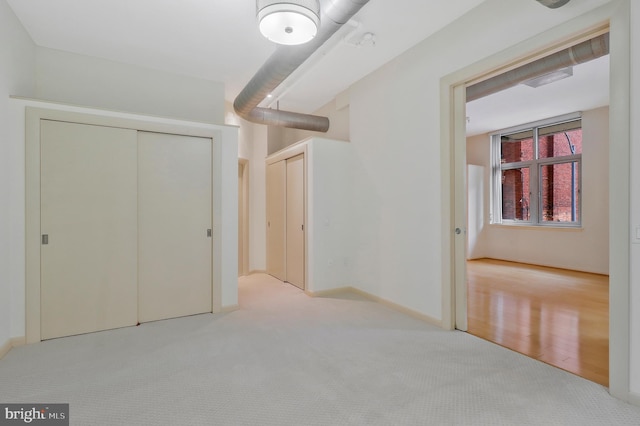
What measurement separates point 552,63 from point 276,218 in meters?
4.19

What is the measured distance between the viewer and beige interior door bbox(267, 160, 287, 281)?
5.33 metres

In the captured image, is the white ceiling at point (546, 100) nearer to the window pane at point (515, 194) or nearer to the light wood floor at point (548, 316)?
the window pane at point (515, 194)

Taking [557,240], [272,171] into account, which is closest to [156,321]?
[272,171]

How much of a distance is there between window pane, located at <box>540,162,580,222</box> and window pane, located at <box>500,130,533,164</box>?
0.53m

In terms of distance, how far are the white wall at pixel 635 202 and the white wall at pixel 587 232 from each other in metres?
4.81

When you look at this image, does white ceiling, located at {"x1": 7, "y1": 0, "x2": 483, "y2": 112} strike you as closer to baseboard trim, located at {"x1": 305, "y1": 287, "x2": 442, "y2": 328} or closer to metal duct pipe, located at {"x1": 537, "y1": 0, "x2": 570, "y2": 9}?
metal duct pipe, located at {"x1": 537, "y1": 0, "x2": 570, "y2": 9}

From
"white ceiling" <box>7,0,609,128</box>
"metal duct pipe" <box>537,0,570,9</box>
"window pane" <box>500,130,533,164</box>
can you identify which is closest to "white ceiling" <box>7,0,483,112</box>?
"white ceiling" <box>7,0,609,128</box>

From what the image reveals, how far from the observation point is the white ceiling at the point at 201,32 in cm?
289

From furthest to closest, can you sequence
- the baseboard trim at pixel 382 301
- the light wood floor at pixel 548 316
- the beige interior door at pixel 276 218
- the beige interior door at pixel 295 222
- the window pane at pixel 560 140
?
the window pane at pixel 560 140 < the beige interior door at pixel 276 218 < the beige interior door at pixel 295 222 < the baseboard trim at pixel 382 301 < the light wood floor at pixel 548 316

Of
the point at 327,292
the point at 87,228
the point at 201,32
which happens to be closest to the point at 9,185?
the point at 87,228

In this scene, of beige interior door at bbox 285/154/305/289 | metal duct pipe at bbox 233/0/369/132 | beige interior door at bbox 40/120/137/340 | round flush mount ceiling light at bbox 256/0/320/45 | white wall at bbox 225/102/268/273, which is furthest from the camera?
white wall at bbox 225/102/268/273

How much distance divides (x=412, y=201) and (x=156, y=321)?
3250mm

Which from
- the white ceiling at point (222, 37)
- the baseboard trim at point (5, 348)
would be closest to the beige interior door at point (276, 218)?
the white ceiling at point (222, 37)

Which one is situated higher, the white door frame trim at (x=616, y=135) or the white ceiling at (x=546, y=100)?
the white ceiling at (x=546, y=100)
